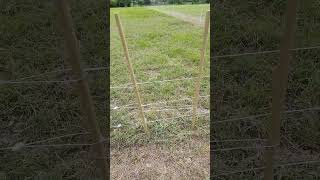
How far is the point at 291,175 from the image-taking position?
6.72 feet

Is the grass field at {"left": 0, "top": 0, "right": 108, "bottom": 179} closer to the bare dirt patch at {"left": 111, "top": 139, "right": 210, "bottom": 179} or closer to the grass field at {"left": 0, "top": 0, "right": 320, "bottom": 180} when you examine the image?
the grass field at {"left": 0, "top": 0, "right": 320, "bottom": 180}

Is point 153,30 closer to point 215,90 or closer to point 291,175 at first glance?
point 215,90

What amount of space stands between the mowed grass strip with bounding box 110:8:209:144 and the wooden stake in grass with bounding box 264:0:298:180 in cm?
149

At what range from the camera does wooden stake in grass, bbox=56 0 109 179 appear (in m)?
0.85

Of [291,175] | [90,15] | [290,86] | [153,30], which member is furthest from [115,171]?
[153,30]

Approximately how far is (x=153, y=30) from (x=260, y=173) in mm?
2766

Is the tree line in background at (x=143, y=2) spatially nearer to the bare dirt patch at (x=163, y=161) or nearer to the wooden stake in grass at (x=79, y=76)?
the bare dirt patch at (x=163, y=161)

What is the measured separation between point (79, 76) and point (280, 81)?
0.54 metres

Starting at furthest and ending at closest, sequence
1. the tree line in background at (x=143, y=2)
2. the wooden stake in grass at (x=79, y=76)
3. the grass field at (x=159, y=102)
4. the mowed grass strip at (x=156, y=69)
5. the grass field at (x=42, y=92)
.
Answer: the tree line in background at (x=143, y=2) < the mowed grass strip at (x=156, y=69) < the grass field at (x=159, y=102) < the grass field at (x=42, y=92) < the wooden stake in grass at (x=79, y=76)

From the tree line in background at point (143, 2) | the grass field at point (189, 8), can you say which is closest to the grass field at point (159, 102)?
the grass field at point (189, 8)

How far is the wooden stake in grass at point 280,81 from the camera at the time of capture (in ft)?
3.08

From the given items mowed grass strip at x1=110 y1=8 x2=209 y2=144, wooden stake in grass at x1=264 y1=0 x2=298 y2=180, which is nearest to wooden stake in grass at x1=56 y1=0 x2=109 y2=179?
wooden stake in grass at x1=264 y1=0 x2=298 y2=180

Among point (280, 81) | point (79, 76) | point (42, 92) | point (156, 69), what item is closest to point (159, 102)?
point (156, 69)

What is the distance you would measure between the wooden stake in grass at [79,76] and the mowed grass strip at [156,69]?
153cm
